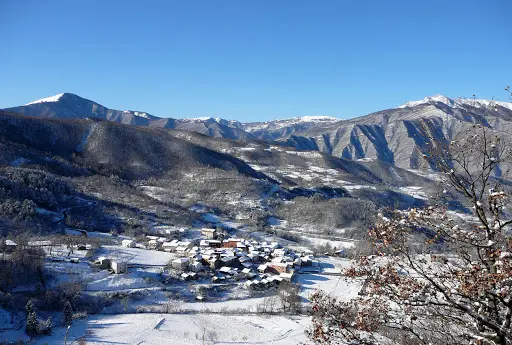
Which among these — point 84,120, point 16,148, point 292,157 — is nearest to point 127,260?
point 16,148

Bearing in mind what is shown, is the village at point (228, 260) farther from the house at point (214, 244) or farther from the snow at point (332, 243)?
the snow at point (332, 243)

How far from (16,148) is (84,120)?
45.3 meters

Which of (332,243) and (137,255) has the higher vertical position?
(137,255)

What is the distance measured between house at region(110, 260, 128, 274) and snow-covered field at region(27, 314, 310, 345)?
8986 millimetres

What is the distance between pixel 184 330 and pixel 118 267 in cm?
1447

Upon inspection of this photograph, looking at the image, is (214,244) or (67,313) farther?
(214,244)

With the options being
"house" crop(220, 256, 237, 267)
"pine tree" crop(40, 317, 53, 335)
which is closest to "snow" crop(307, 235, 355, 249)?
"house" crop(220, 256, 237, 267)

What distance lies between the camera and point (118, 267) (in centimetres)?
4216

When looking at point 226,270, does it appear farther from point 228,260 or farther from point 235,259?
point 235,259

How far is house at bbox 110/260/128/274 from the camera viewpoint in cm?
4212

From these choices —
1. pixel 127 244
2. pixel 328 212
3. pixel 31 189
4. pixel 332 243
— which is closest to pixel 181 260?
pixel 127 244

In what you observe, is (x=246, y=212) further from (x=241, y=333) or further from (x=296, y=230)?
(x=241, y=333)

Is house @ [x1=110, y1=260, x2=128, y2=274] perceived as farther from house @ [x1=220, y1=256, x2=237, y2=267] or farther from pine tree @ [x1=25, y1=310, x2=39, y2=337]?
pine tree @ [x1=25, y1=310, x2=39, y2=337]

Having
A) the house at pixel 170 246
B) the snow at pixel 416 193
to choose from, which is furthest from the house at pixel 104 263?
the snow at pixel 416 193
